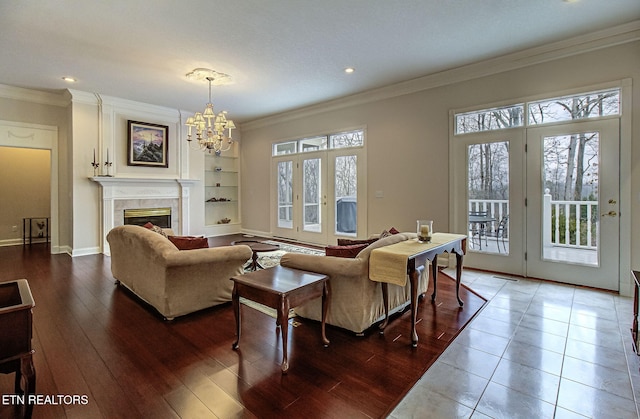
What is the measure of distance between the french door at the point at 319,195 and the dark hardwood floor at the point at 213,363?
312cm

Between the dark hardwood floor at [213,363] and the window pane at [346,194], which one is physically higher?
the window pane at [346,194]

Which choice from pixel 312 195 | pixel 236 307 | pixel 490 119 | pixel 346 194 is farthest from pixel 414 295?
pixel 312 195

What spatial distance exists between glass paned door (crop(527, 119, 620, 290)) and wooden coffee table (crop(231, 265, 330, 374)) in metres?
3.35

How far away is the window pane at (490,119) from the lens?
4410mm

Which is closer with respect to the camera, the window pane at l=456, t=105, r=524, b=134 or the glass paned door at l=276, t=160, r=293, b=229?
the window pane at l=456, t=105, r=524, b=134

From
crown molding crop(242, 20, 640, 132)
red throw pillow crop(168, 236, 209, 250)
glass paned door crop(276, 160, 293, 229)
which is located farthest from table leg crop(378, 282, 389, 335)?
glass paned door crop(276, 160, 293, 229)

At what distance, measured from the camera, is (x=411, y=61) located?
14.8 feet

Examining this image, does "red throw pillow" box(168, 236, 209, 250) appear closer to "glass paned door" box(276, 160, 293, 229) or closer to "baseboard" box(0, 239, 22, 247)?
"glass paned door" box(276, 160, 293, 229)

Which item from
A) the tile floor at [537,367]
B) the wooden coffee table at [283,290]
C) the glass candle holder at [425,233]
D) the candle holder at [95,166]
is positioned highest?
the candle holder at [95,166]

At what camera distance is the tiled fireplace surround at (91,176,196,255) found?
6250 millimetres

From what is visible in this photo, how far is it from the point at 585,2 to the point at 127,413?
4986 mm

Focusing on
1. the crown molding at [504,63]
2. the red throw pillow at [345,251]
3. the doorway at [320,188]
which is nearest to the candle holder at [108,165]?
the doorway at [320,188]

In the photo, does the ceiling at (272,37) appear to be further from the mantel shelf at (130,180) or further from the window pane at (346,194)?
the mantel shelf at (130,180)

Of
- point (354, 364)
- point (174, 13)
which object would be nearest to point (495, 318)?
point (354, 364)
